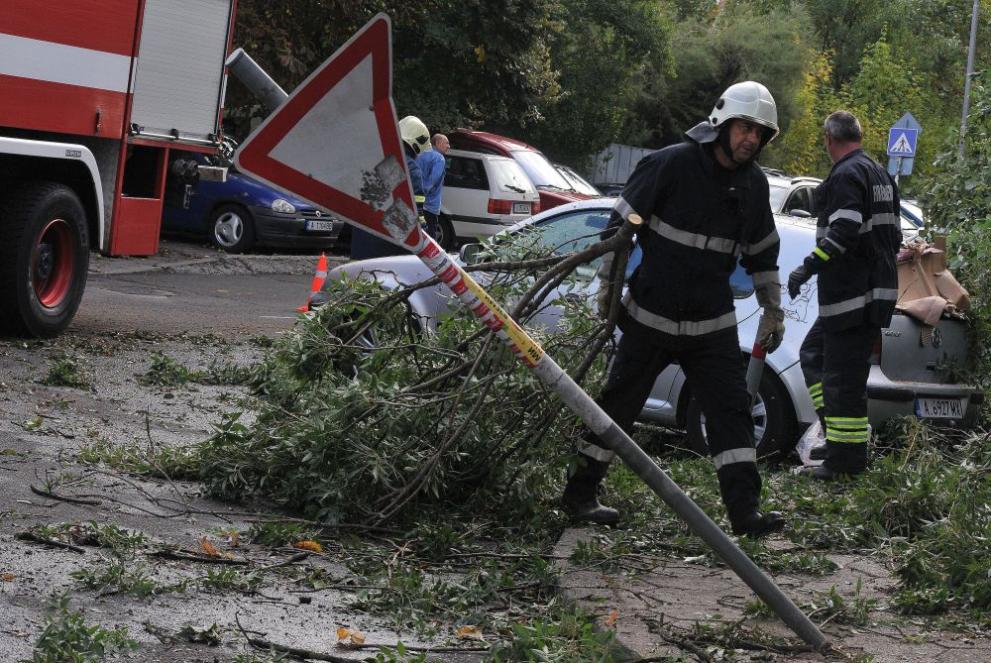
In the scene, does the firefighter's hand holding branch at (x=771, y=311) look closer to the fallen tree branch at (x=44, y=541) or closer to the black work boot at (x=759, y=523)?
the black work boot at (x=759, y=523)

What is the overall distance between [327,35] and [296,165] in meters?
17.6

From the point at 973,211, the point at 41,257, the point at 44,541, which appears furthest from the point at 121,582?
the point at 973,211

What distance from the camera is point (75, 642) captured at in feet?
12.8

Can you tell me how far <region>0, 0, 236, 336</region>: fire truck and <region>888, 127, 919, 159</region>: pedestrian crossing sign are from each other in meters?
17.6

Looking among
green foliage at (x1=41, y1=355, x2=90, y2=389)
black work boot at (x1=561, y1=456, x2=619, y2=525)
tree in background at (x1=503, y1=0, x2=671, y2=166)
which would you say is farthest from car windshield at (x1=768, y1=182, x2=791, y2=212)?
tree in background at (x1=503, y1=0, x2=671, y2=166)

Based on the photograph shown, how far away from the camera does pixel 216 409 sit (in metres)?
8.32

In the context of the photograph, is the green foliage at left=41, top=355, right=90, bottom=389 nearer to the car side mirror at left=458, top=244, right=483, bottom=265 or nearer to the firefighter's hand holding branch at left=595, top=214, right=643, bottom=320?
the car side mirror at left=458, top=244, right=483, bottom=265

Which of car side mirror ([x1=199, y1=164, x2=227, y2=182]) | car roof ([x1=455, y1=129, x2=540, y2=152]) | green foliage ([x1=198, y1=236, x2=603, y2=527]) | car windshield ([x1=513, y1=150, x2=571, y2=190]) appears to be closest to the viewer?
green foliage ([x1=198, y1=236, x2=603, y2=527])

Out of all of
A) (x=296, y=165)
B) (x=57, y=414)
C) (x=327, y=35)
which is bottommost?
(x=57, y=414)

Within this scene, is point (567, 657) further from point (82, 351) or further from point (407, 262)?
point (82, 351)

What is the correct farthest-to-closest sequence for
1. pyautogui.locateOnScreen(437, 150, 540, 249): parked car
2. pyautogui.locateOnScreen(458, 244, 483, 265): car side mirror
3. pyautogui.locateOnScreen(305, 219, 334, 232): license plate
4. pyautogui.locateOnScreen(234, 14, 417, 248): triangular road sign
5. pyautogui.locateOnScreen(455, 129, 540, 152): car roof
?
pyautogui.locateOnScreen(455, 129, 540, 152): car roof
pyautogui.locateOnScreen(437, 150, 540, 249): parked car
pyautogui.locateOnScreen(305, 219, 334, 232): license plate
pyautogui.locateOnScreen(458, 244, 483, 265): car side mirror
pyautogui.locateOnScreen(234, 14, 417, 248): triangular road sign

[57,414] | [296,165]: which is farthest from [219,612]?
[57,414]

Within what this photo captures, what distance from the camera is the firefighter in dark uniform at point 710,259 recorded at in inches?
222

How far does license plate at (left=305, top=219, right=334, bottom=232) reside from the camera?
779 inches
